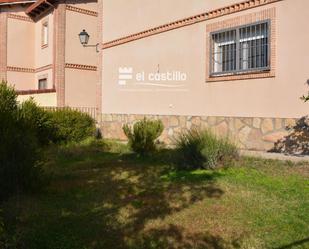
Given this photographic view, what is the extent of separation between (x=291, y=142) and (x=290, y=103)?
0.90 m

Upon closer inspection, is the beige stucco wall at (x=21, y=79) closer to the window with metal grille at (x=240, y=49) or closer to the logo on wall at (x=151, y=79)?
the logo on wall at (x=151, y=79)

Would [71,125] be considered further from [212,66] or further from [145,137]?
[212,66]

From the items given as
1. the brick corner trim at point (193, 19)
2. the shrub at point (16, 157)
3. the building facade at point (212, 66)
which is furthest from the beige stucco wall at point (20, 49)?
the shrub at point (16, 157)

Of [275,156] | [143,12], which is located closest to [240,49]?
[275,156]

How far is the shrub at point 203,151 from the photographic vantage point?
7621 millimetres

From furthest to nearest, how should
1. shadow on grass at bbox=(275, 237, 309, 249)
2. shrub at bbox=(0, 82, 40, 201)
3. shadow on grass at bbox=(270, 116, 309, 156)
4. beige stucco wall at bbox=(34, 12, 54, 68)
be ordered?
beige stucco wall at bbox=(34, 12, 54, 68), shadow on grass at bbox=(270, 116, 309, 156), shrub at bbox=(0, 82, 40, 201), shadow on grass at bbox=(275, 237, 309, 249)

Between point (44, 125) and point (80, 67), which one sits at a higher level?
point (80, 67)

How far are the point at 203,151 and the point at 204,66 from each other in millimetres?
4192

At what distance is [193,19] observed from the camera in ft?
37.9

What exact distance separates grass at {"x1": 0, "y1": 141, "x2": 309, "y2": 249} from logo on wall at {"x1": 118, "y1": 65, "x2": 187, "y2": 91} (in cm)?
469

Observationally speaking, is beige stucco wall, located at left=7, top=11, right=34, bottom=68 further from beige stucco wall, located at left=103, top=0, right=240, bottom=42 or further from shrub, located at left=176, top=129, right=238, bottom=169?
shrub, located at left=176, top=129, right=238, bottom=169

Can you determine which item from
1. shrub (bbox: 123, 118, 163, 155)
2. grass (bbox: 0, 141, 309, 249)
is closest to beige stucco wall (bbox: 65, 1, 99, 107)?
shrub (bbox: 123, 118, 163, 155)

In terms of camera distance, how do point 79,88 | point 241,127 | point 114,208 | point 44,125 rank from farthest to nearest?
point 79,88 < point 44,125 < point 241,127 < point 114,208

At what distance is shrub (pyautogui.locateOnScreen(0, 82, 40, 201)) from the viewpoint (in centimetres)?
571
